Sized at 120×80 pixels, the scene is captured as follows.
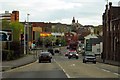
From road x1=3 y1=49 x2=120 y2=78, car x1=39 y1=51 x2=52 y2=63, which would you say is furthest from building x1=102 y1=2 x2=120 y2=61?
road x1=3 y1=49 x2=120 y2=78

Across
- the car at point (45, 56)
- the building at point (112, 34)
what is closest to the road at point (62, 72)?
the car at point (45, 56)

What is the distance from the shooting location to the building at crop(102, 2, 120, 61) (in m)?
74.0

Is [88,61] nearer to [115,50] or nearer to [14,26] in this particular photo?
[115,50]

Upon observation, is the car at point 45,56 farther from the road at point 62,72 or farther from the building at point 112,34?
the road at point 62,72

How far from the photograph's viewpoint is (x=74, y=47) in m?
164

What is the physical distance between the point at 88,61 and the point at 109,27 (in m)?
21.9

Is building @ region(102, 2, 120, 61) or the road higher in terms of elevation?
building @ region(102, 2, 120, 61)

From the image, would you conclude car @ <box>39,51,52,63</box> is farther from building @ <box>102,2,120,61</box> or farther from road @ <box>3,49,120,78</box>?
road @ <box>3,49,120,78</box>

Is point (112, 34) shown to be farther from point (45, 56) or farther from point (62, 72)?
point (62, 72)

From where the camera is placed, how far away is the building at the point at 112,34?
243ft

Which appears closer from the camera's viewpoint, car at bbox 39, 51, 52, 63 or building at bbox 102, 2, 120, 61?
car at bbox 39, 51, 52, 63

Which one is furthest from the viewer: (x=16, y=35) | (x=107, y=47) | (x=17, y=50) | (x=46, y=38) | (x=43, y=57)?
(x=46, y=38)

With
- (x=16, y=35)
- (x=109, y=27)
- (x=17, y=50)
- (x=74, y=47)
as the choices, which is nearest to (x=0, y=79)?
(x=17, y=50)

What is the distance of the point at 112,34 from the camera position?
79.7 metres
